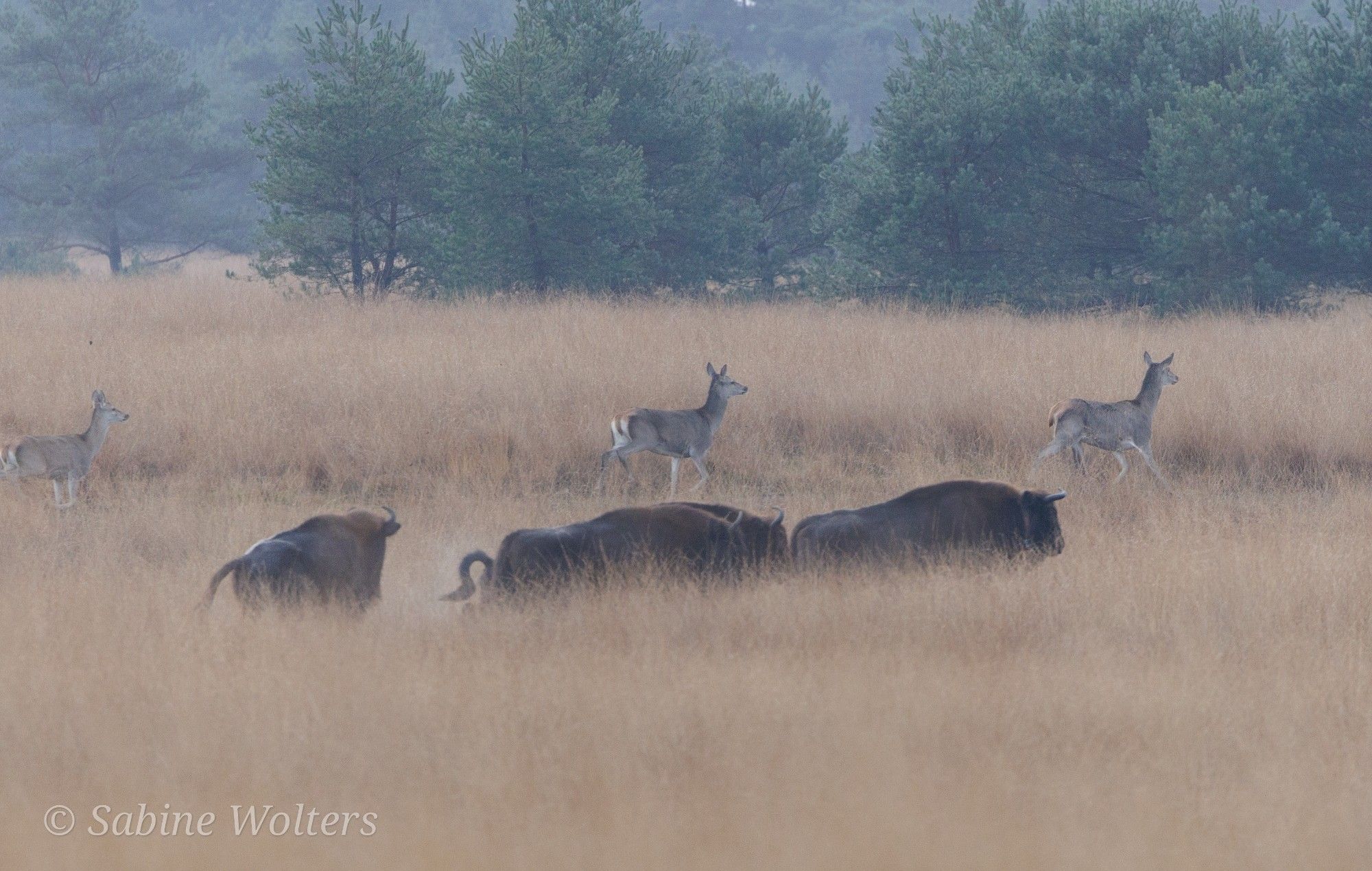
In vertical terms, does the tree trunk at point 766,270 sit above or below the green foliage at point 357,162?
below

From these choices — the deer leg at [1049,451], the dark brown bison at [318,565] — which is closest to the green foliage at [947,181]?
the deer leg at [1049,451]

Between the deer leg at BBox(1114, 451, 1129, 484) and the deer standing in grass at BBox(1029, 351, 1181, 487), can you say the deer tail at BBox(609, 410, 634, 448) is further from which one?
the deer leg at BBox(1114, 451, 1129, 484)

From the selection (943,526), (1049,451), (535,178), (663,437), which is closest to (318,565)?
(943,526)

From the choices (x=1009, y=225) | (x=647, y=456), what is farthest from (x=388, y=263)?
(x=647, y=456)

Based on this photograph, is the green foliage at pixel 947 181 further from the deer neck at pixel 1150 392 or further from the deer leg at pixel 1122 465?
the deer leg at pixel 1122 465

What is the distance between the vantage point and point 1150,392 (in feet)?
39.9

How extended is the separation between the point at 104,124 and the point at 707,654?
3928 cm

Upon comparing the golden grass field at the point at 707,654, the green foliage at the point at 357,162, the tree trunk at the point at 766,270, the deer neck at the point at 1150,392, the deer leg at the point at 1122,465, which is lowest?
the golden grass field at the point at 707,654

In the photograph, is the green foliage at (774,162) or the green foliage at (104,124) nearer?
the green foliage at (774,162)

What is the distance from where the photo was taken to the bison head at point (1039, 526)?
26.2 feet

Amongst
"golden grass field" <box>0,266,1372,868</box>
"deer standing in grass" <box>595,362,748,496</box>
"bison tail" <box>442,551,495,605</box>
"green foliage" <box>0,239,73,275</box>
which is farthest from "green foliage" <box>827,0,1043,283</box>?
"green foliage" <box>0,239,73,275</box>

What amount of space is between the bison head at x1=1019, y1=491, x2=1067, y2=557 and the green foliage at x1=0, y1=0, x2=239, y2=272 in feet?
122

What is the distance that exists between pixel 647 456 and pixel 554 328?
4.64 meters

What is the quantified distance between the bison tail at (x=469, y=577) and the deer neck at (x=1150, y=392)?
6827 millimetres
